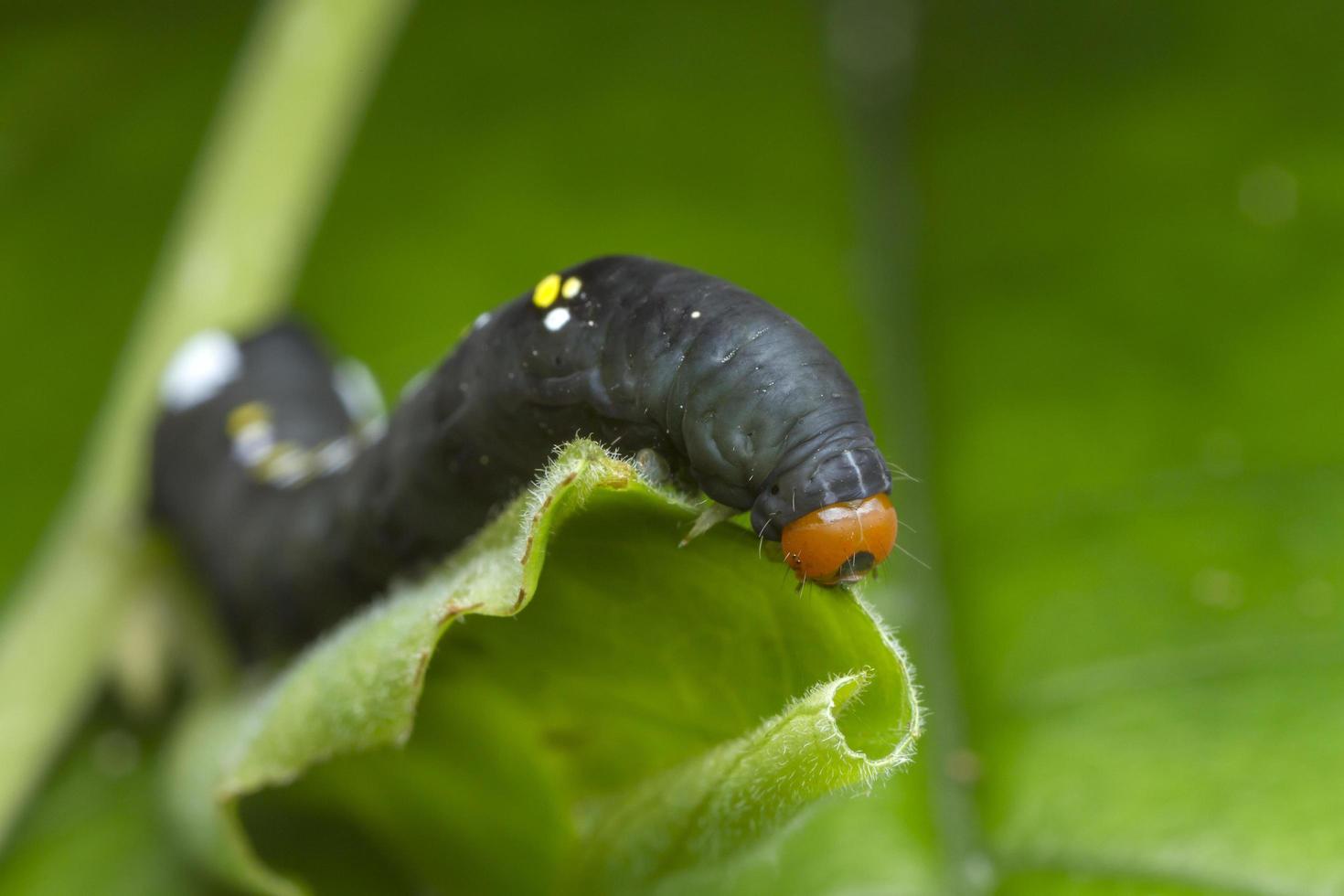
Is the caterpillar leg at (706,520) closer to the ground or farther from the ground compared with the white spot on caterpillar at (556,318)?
closer to the ground

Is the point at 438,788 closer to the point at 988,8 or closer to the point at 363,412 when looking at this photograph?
the point at 363,412

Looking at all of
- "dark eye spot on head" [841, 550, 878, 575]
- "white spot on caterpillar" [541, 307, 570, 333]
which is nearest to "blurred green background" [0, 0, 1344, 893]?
"dark eye spot on head" [841, 550, 878, 575]

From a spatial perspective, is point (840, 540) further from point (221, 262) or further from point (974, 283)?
point (221, 262)

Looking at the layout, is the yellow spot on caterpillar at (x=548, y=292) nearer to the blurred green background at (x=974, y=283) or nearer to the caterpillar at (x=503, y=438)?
the caterpillar at (x=503, y=438)

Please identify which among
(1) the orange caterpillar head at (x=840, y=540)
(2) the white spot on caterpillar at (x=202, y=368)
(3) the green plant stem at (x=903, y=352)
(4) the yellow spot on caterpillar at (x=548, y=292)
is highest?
(4) the yellow spot on caterpillar at (x=548, y=292)

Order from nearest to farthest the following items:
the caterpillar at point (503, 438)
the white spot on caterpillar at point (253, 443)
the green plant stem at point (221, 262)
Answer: the caterpillar at point (503, 438), the green plant stem at point (221, 262), the white spot on caterpillar at point (253, 443)

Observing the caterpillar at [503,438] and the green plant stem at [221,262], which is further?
the green plant stem at [221,262]

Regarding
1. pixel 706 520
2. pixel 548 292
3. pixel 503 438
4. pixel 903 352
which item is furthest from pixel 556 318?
pixel 903 352

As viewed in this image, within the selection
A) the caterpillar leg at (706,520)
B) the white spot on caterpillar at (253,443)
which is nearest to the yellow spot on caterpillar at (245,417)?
the white spot on caterpillar at (253,443)

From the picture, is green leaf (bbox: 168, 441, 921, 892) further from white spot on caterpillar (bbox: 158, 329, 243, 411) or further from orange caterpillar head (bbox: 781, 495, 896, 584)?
white spot on caterpillar (bbox: 158, 329, 243, 411)

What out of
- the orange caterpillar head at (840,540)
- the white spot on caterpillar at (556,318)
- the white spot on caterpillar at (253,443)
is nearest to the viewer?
the orange caterpillar head at (840,540)
